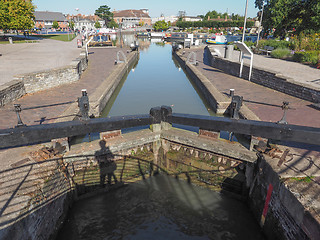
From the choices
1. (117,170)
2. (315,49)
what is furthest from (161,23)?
(117,170)

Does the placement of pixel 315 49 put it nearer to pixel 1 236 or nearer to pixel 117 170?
pixel 117 170

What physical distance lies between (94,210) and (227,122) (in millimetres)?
4525

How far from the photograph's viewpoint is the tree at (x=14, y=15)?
91.4ft

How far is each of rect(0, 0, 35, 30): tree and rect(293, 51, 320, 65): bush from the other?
33468 millimetres

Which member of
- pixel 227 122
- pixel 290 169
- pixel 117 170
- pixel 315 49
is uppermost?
pixel 315 49

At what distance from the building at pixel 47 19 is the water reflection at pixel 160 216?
103236mm

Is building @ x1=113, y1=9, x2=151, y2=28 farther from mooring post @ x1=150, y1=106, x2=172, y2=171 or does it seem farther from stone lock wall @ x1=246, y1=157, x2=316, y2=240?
stone lock wall @ x1=246, y1=157, x2=316, y2=240

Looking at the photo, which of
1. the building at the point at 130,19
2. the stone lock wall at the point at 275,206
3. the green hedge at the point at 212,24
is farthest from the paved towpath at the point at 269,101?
the building at the point at 130,19


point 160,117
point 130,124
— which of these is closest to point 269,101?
point 160,117

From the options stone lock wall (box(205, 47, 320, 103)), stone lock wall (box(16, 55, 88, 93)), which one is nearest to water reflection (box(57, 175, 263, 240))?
stone lock wall (box(205, 47, 320, 103))

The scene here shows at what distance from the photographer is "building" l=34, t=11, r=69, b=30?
299ft

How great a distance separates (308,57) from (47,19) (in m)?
106

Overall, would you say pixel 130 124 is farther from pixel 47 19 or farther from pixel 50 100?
pixel 47 19

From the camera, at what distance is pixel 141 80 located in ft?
56.6
